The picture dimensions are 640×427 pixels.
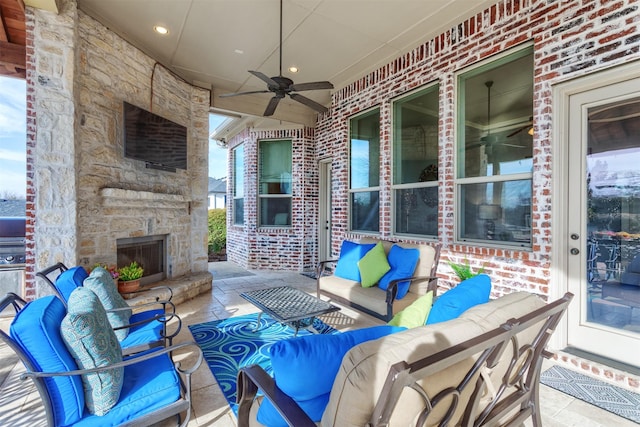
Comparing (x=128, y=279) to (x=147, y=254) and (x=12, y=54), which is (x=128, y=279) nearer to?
(x=147, y=254)

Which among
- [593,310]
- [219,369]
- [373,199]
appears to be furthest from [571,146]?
[219,369]

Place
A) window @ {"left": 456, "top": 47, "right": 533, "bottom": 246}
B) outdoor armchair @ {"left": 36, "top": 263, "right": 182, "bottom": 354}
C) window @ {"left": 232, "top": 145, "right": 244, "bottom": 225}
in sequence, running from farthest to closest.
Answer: window @ {"left": 232, "top": 145, "right": 244, "bottom": 225}, window @ {"left": 456, "top": 47, "right": 533, "bottom": 246}, outdoor armchair @ {"left": 36, "top": 263, "right": 182, "bottom": 354}

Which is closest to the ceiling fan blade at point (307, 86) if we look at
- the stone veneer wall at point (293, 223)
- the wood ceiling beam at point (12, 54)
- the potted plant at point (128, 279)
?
the potted plant at point (128, 279)

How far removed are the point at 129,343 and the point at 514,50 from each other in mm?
4231

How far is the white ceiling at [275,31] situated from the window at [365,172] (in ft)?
2.59

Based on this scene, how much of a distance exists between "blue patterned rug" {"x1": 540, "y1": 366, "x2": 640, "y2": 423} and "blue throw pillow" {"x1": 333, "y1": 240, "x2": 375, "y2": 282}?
1.93m

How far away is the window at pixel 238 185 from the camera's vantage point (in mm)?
7512

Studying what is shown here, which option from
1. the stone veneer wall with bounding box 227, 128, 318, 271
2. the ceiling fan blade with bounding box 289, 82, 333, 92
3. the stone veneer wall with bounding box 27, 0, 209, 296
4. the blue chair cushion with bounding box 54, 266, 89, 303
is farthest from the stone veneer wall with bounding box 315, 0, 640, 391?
the blue chair cushion with bounding box 54, 266, 89, 303

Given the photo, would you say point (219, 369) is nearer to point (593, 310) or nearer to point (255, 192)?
point (593, 310)

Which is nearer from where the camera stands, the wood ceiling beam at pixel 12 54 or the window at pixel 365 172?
the wood ceiling beam at pixel 12 54

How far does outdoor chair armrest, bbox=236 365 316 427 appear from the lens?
40.0 inches

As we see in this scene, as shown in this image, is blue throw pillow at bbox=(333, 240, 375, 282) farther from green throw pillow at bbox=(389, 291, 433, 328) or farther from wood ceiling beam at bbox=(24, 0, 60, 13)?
wood ceiling beam at bbox=(24, 0, 60, 13)

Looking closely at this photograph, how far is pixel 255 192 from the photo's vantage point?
271 inches

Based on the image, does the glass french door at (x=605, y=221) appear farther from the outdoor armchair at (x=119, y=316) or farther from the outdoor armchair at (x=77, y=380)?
the outdoor armchair at (x=119, y=316)
